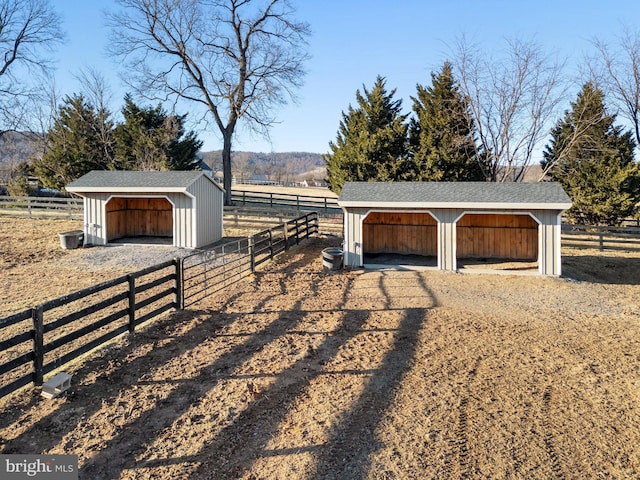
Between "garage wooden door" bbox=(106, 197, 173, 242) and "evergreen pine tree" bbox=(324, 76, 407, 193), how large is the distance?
38.7 ft

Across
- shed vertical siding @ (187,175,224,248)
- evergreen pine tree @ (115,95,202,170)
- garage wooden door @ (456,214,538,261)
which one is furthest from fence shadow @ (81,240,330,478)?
evergreen pine tree @ (115,95,202,170)

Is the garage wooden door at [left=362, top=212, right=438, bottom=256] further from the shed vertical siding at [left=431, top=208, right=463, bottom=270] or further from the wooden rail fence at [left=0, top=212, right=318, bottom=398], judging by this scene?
the wooden rail fence at [left=0, top=212, right=318, bottom=398]

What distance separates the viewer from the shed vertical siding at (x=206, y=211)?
15.3 meters

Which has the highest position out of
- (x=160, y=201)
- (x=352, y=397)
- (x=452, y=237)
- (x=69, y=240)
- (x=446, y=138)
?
(x=446, y=138)

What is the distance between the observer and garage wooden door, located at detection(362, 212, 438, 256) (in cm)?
1431

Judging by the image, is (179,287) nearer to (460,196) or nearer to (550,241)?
(460,196)

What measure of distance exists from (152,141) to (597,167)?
2596 centimetres

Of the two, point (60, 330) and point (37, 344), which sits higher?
point (37, 344)

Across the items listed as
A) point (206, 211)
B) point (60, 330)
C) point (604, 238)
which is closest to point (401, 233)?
point (206, 211)

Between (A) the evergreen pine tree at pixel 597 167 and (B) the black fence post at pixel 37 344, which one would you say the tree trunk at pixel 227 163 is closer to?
(A) the evergreen pine tree at pixel 597 167

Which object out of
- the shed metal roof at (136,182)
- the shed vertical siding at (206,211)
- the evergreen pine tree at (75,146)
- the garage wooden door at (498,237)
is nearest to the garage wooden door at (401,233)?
the garage wooden door at (498,237)

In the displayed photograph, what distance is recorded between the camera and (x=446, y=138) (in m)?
24.0

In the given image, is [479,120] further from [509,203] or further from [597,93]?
[509,203]

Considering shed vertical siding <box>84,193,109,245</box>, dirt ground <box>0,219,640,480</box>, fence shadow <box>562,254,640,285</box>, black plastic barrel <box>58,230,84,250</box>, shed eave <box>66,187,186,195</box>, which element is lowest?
dirt ground <box>0,219,640,480</box>
